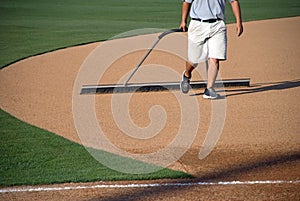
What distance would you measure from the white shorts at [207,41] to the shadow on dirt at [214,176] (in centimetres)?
273

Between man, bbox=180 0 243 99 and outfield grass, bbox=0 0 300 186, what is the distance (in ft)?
8.90

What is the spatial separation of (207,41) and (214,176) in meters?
3.71

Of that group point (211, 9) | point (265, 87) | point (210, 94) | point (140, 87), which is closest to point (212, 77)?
point (210, 94)

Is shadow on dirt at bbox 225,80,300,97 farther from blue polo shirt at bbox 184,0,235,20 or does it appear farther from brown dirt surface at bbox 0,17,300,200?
blue polo shirt at bbox 184,0,235,20

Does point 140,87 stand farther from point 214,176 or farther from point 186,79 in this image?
point 214,176

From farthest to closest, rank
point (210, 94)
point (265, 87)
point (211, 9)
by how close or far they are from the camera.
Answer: point (265, 87) < point (210, 94) < point (211, 9)

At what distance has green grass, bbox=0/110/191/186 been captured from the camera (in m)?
6.20

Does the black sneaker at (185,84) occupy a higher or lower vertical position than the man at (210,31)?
lower

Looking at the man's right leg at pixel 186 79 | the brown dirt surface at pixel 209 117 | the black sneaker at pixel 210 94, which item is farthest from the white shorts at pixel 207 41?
the brown dirt surface at pixel 209 117

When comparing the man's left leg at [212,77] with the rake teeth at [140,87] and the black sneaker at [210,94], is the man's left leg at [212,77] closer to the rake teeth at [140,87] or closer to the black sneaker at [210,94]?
the black sneaker at [210,94]

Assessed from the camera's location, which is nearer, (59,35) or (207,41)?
(207,41)

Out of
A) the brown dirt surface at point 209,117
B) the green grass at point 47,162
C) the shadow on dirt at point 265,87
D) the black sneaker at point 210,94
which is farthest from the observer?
the shadow on dirt at point 265,87

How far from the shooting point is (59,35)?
1841 centimetres

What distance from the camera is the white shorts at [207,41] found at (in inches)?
371
